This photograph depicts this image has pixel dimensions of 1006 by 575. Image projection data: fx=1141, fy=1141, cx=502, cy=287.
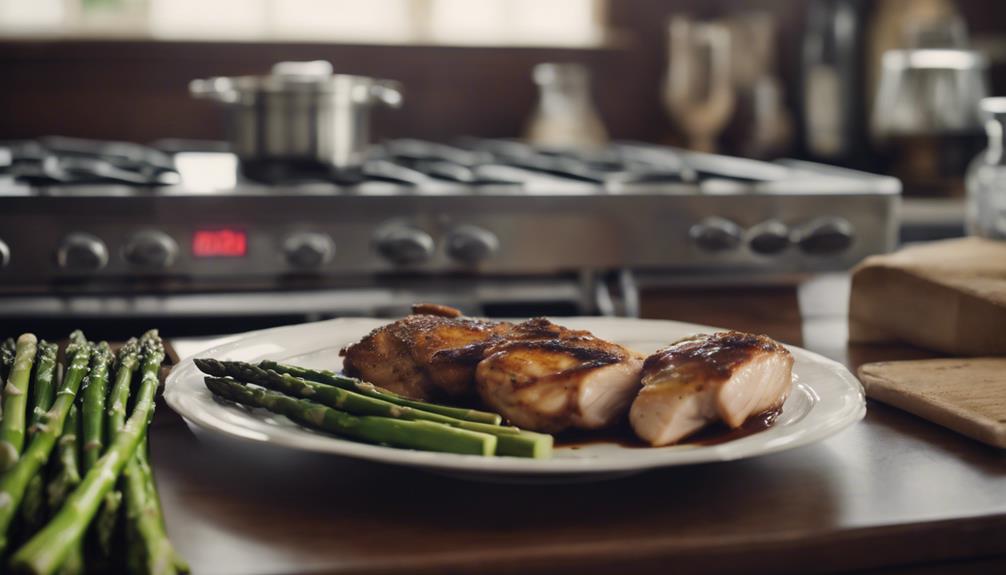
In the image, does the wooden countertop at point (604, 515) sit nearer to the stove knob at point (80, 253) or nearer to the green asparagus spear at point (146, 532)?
the green asparagus spear at point (146, 532)

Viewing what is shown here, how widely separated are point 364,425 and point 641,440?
0.63 ft

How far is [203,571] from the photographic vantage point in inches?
24.6

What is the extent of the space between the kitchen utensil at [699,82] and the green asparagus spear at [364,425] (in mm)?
2326

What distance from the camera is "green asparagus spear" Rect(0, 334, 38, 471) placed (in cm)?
69

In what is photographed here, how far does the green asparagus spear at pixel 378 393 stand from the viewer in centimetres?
78

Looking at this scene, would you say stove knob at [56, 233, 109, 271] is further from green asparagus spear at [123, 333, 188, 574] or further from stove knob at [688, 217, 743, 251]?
green asparagus spear at [123, 333, 188, 574]

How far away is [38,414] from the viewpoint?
0.80 meters

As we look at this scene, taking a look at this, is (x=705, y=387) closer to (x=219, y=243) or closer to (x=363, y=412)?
(x=363, y=412)

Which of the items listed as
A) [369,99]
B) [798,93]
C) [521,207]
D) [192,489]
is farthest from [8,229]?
[798,93]

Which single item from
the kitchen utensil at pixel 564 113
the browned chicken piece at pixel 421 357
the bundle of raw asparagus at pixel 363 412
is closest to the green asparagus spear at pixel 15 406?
the bundle of raw asparagus at pixel 363 412

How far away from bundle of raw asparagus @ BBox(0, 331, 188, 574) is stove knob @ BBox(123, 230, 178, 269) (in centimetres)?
90

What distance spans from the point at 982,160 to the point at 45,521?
1314 mm

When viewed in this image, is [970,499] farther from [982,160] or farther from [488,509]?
[982,160]

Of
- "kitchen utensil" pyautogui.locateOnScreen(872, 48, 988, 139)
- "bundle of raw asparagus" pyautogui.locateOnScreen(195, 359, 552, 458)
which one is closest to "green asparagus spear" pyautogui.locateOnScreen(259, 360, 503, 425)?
"bundle of raw asparagus" pyautogui.locateOnScreen(195, 359, 552, 458)
